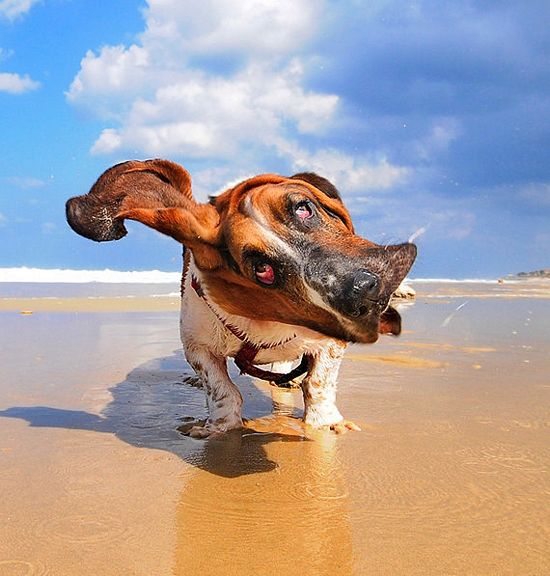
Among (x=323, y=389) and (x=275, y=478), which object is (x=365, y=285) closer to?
(x=275, y=478)

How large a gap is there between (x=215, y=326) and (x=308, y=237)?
43.5 inches

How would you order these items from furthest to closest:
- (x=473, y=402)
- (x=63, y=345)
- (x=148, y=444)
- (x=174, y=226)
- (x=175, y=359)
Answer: (x=63, y=345), (x=175, y=359), (x=473, y=402), (x=148, y=444), (x=174, y=226)

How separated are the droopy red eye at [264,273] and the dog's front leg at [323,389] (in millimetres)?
1110

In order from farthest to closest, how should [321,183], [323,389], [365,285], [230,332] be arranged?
[323,389], [230,332], [321,183], [365,285]

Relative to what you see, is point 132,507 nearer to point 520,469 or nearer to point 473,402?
point 520,469

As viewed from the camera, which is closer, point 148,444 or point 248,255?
point 248,255

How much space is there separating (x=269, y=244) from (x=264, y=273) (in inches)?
4.5

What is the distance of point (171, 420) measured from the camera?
3.60 m

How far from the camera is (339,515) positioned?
2.18 meters

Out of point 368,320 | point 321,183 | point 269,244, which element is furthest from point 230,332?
point 368,320

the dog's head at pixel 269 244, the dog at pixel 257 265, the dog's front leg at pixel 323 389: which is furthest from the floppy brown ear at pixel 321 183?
the dog's front leg at pixel 323 389

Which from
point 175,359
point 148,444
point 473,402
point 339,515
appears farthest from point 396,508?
point 175,359

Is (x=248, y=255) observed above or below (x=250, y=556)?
above

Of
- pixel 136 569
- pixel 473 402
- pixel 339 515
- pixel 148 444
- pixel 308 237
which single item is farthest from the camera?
pixel 473 402
